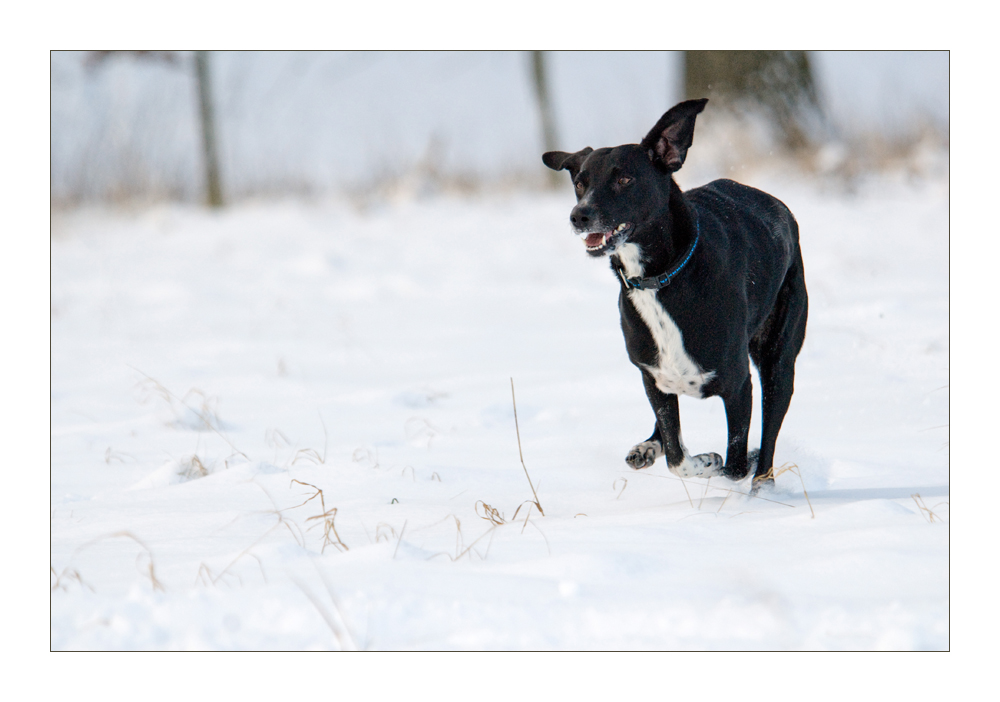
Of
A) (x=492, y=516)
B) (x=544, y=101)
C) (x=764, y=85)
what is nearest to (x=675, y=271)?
(x=492, y=516)

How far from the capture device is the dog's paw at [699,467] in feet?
10.1

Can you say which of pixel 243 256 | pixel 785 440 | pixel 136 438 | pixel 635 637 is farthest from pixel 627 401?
pixel 243 256

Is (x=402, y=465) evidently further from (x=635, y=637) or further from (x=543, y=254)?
(x=543, y=254)

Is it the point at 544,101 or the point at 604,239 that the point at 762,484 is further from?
the point at 544,101

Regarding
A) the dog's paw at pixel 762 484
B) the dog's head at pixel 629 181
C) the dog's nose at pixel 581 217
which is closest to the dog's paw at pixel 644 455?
the dog's paw at pixel 762 484

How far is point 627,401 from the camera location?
4.60m

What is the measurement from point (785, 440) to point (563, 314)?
3.51 m

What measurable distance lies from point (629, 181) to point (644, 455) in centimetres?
103

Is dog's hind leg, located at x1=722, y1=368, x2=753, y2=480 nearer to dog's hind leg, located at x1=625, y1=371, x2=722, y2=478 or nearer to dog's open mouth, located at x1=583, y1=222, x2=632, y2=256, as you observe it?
dog's hind leg, located at x1=625, y1=371, x2=722, y2=478

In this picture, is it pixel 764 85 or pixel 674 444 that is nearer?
pixel 674 444

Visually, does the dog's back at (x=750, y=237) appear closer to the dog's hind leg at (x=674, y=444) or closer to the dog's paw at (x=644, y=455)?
the dog's hind leg at (x=674, y=444)

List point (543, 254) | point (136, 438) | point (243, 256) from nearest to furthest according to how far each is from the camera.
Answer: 1. point (136, 438)
2. point (543, 254)
3. point (243, 256)

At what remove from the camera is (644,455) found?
3.21 metres

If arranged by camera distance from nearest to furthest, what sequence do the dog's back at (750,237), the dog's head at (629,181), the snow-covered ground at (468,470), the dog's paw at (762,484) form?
the snow-covered ground at (468,470) → the dog's head at (629,181) → the dog's back at (750,237) → the dog's paw at (762,484)
